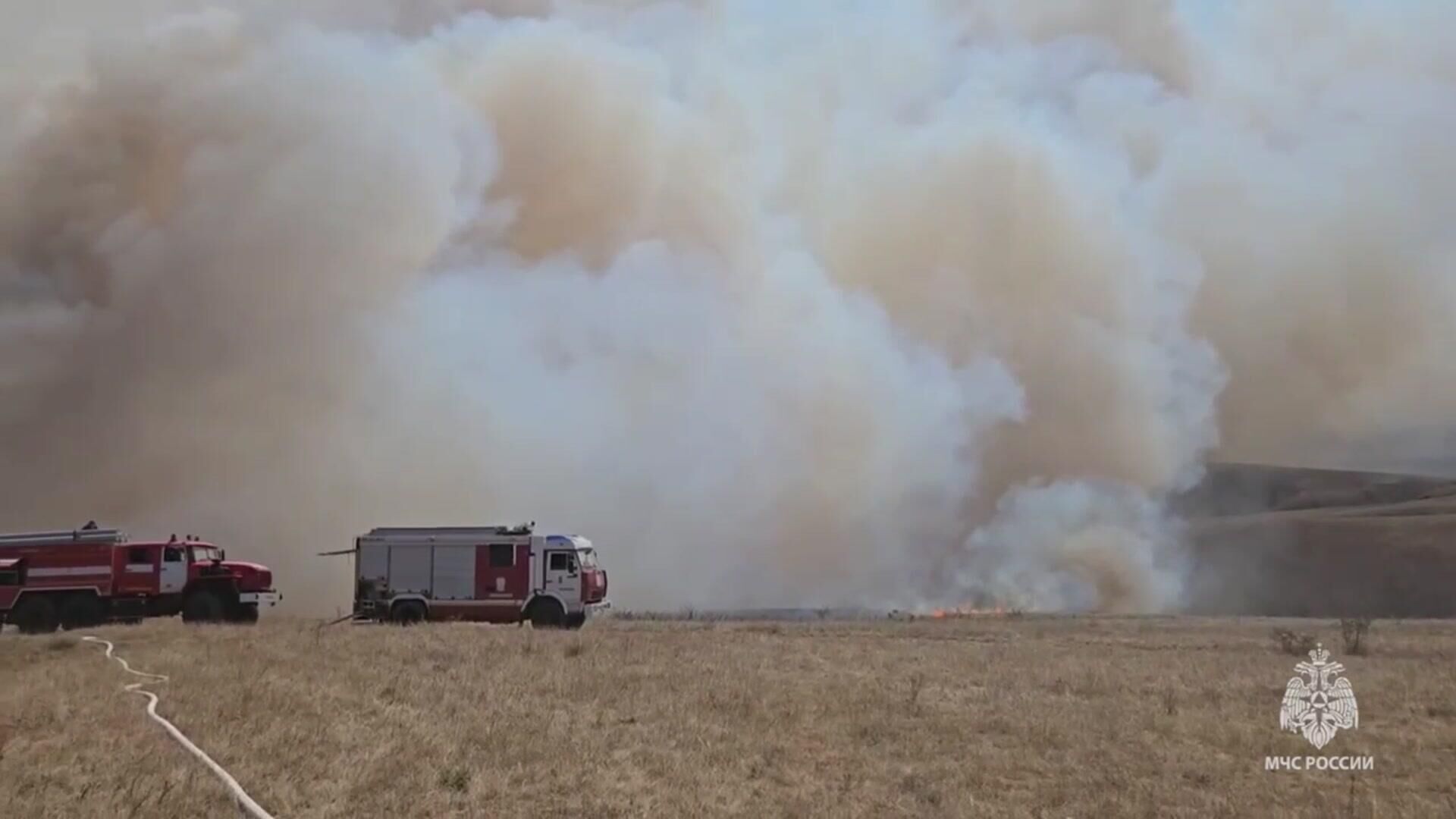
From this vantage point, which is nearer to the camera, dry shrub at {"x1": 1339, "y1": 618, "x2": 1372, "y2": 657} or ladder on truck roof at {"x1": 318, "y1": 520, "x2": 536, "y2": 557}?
dry shrub at {"x1": 1339, "y1": 618, "x2": 1372, "y2": 657}

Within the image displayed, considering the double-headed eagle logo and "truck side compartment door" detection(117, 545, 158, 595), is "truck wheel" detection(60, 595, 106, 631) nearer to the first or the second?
"truck side compartment door" detection(117, 545, 158, 595)

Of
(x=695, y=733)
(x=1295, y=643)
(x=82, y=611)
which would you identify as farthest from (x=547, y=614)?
(x=695, y=733)

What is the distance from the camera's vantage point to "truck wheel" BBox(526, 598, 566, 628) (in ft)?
123

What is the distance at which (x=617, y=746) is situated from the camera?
15.1 meters

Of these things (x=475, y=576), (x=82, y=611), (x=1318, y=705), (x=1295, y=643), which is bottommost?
(x=1318, y=705)

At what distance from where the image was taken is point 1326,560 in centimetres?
8362

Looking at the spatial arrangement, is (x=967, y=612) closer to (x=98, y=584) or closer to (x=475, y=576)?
(x=475, y=576)

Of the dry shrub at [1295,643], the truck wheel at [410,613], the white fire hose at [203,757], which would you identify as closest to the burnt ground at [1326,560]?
the dry shrub at [1295,643]

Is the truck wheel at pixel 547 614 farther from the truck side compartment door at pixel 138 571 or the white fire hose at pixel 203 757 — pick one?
the white fire hose at pixel 203 757

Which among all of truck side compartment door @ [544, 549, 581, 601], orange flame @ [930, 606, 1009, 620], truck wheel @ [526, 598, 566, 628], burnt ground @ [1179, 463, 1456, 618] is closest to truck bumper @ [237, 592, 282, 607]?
truck wheel @ [526, 598, 566, 628]

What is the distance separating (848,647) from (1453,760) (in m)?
15.1

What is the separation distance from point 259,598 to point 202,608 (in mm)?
1592

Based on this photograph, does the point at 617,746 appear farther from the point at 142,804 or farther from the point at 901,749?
the point at 142,804

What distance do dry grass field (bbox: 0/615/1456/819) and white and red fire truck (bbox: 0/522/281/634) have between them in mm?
10810
